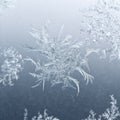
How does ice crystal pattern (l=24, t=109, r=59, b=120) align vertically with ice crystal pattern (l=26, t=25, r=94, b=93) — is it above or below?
below

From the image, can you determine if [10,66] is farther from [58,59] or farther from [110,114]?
[110,114]

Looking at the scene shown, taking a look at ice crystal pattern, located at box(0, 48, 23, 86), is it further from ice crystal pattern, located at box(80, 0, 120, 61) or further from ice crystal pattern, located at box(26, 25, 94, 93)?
ice crystal pattern, located at box(80, 0, 120, 61)

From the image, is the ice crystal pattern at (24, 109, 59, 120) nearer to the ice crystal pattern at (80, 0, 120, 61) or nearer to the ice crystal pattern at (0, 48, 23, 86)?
the ice crystal pattern at (0, 48, 23, 86)

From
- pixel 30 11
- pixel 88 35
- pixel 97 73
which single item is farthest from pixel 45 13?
pixel 97 73

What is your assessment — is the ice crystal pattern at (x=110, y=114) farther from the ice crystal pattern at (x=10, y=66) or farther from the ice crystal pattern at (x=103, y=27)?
the ice crystal pattern at (x=10, y=66)

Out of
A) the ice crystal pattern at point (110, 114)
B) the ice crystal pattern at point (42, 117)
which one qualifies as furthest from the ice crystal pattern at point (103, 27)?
the ice crystal pattern at point (42, 117)

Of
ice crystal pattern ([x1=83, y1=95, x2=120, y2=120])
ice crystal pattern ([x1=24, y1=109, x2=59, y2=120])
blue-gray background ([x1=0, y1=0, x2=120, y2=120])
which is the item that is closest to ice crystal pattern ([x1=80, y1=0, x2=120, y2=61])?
blue-gray background ([x1=0, y1=0, x2=120, y2=120])
